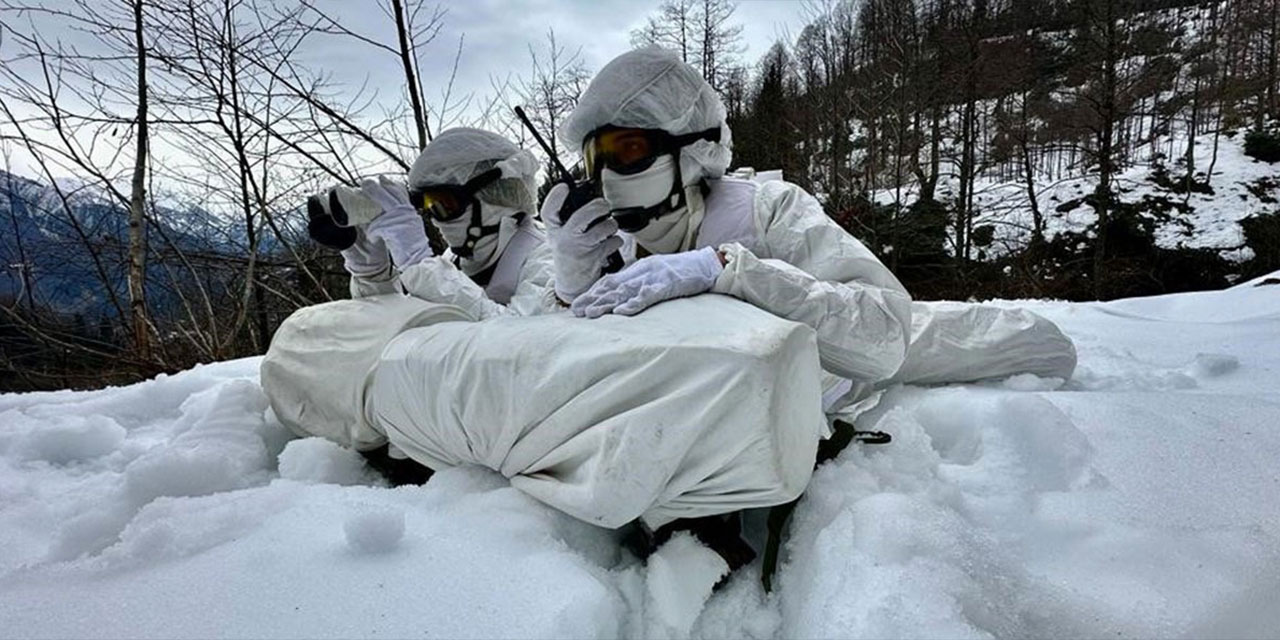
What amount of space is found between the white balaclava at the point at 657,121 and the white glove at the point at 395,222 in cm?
85

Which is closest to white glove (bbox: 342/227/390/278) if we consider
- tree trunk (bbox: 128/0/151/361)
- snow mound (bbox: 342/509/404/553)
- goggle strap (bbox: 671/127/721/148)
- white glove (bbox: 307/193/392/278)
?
white glove (bbox: 307/193/392/278)

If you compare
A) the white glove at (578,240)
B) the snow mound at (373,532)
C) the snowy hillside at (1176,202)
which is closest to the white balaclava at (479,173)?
the white glove at (578,240)

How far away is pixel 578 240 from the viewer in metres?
1.56

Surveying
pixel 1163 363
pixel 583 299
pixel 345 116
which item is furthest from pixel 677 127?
pixel 345 116

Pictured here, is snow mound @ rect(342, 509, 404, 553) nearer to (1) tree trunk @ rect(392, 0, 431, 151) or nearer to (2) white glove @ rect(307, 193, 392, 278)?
(2) white glove @ rect(307, 193, 392, 278)

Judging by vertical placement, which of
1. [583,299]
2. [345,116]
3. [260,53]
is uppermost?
[260,53]

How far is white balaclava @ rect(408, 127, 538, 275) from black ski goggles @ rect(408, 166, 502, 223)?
0.05 ft

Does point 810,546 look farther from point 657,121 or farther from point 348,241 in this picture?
point 348,241

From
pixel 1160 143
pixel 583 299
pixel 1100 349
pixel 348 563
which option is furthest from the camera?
pixel 1160 143

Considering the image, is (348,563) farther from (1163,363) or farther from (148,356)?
(148,356)

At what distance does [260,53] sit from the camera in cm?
441

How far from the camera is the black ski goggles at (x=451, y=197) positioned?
2330 millimetres

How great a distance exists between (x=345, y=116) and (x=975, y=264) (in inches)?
421

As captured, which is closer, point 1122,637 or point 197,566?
point 1122,637
